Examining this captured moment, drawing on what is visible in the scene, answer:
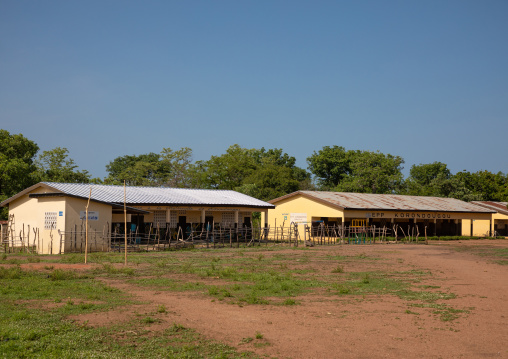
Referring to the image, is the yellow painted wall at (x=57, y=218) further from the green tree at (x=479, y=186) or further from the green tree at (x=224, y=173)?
the green tree at (x=479, y=186)

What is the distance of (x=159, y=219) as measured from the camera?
119ft

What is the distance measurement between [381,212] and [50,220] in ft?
91.2

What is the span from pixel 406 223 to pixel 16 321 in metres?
46.3

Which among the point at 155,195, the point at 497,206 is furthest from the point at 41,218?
the point at 497,206

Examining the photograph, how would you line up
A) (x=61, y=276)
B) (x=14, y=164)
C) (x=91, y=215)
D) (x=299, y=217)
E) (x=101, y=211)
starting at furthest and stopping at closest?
(x=299, y=217)
(x=14, y=164)
(x=101, y=211)
(x=91, y=215)
(x=61, y=276)

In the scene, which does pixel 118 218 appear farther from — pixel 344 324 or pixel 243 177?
pixel 243 177

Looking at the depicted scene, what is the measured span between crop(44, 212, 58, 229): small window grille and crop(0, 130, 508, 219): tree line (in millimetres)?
24343

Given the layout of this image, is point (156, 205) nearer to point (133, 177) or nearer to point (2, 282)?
point (2, 282)

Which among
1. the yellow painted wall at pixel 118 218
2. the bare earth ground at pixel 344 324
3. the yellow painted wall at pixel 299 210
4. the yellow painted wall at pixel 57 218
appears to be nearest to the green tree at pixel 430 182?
the yellow painted wall at pixel 299 210

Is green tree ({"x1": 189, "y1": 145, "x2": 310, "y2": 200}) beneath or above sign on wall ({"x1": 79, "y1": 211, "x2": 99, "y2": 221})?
above

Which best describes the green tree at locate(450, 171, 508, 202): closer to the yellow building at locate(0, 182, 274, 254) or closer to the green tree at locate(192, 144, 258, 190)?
the green tree at locate(192, 144, 258, 190)

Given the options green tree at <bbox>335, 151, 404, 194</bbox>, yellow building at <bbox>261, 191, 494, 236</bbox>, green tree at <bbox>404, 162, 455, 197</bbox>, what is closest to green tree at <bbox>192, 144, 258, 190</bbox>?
green tree at <bbox>335, 151, 404, 194</bbox>

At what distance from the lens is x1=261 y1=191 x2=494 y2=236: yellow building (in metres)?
43.2

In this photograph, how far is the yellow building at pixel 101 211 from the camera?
27.5 metres
